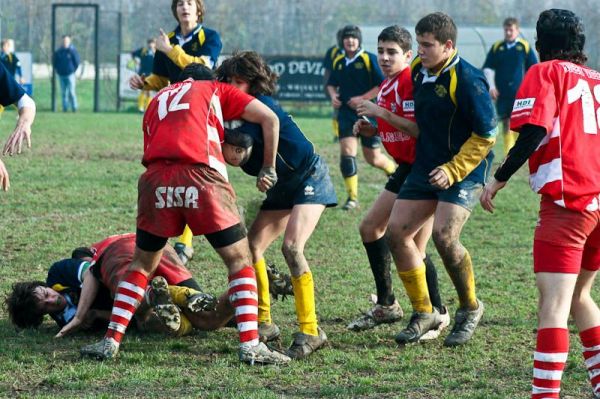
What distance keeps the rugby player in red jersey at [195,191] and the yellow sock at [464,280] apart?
1.21 m

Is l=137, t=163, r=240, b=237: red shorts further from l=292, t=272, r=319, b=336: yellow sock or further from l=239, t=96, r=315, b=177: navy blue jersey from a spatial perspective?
l=292, t=272, r=319, b=336: yellow sock

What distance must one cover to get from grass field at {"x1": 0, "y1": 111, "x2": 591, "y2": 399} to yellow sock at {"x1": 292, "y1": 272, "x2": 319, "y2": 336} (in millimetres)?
173

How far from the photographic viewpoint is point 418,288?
647 centimetres

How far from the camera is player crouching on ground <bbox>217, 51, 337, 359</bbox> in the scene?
6.02 meters

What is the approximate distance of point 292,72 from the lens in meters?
30.5

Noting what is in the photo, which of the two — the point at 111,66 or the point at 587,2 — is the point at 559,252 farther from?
the point at 587,2

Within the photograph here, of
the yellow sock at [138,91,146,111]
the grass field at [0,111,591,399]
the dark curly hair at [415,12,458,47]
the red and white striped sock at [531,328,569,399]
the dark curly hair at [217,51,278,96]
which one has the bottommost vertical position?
the yellow sock at [138,91,146,111]

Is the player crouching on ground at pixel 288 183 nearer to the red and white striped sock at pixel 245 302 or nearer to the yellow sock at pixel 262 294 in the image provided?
the yellow sock at pixel 262 294

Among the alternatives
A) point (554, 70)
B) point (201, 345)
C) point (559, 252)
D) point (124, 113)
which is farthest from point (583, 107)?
point (124, 113)

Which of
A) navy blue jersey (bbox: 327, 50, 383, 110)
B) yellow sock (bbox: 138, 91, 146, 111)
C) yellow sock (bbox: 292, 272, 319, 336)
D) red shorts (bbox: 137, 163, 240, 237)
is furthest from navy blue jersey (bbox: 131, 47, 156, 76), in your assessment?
red shorts (bbox: 137, 163, 240, 237)

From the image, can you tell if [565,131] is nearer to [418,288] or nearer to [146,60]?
[418,288]

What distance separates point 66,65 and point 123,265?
24276 mm

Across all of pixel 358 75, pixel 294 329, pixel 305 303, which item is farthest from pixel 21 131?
pixel 358 75

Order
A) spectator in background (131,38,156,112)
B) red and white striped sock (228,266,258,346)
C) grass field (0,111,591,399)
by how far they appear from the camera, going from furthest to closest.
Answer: spectator in background (131,38,156,112), red and white striped sock (228,266,258,346), grass field (0,111,591,399)
